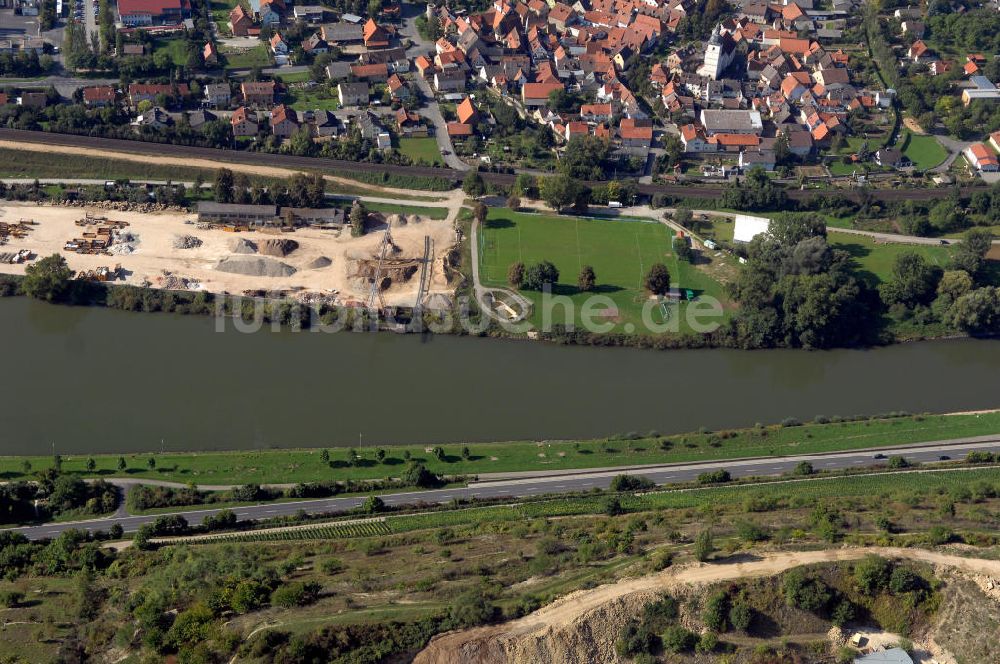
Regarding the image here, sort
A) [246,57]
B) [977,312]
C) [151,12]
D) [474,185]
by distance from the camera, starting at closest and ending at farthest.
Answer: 1. [977,312]
2. [474,185]
3. [246,57]
4. [151,12]

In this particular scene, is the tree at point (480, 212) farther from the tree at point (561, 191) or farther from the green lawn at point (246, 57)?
the green lawn at point (246, 57)

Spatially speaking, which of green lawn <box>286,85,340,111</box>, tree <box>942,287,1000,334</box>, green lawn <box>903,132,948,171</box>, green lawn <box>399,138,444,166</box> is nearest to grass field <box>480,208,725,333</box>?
green lawn <box>399,138,444,166</box>

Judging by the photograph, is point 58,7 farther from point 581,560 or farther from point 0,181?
point 581,560

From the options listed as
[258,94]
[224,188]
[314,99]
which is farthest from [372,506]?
[314,99]

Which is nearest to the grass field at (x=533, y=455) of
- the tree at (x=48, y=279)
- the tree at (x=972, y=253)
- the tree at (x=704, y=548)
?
the tree at (x=704, y=548)

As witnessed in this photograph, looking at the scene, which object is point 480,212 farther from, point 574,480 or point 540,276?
point 574,480

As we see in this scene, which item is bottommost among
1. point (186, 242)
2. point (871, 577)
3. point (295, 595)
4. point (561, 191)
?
point (295, 595)
